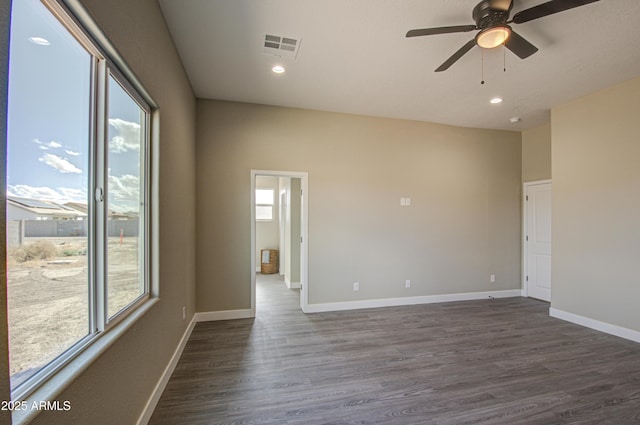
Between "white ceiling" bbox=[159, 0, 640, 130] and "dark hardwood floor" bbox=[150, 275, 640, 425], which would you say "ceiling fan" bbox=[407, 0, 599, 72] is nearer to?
"white ceiling" bbox=[159, 0, 640, 130]

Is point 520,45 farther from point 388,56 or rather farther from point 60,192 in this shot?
point 60,192

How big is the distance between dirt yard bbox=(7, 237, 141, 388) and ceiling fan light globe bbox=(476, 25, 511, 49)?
2891 millimetres

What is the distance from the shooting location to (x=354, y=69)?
3002 mm

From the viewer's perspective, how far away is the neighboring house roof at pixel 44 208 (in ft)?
3.10

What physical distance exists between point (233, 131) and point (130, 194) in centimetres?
226

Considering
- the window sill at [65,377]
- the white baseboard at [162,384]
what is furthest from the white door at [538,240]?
the window sill at [65,377]

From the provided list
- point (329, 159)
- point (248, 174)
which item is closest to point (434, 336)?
point (329, 159)

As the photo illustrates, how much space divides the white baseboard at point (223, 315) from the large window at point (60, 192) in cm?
222

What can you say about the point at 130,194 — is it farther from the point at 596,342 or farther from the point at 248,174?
the point at 596,342

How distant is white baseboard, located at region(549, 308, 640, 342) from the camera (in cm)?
321

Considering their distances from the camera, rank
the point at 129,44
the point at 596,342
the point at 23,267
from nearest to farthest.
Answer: the point at 23,267
the point at 129,44
the point at 596,342

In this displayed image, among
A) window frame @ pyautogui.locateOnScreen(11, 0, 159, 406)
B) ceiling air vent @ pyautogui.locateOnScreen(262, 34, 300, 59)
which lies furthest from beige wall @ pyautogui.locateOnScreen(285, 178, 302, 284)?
window frame @ pyautogui.locateOnScreen(11, 0, 159, 406)

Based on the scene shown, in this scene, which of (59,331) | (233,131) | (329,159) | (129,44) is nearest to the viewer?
(59,331)

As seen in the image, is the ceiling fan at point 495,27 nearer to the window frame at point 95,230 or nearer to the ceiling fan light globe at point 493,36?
the ceiling fan light globe at point 493,36
